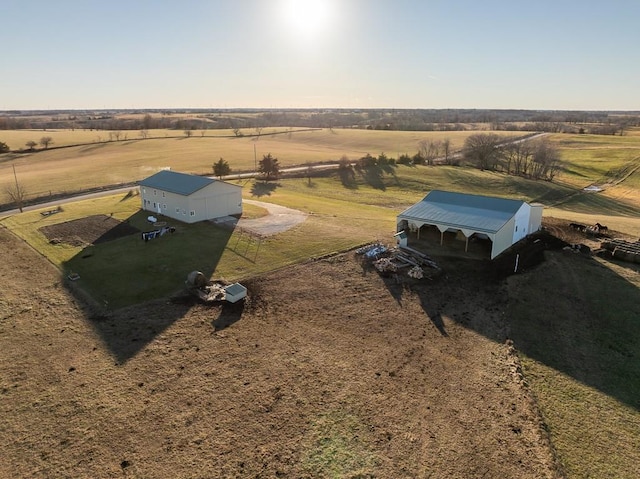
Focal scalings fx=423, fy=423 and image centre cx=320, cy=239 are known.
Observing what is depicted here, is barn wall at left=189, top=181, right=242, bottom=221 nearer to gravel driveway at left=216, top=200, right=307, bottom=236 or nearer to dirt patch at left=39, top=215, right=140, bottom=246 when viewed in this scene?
gravel driveway at left=216, top=200, right=307, bottom=236

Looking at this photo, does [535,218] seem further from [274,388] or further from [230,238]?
[274,388]

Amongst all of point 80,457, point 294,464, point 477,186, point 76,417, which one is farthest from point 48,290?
point 477,186

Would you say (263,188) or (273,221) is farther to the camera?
(263,188)

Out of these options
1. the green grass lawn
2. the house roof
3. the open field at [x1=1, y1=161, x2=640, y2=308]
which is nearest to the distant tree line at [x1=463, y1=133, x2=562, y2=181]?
the open field at [x1=1, y1=161, x2=640, y2=308]

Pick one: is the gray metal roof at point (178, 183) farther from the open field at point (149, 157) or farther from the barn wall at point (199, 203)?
the open field at point (149, 157)

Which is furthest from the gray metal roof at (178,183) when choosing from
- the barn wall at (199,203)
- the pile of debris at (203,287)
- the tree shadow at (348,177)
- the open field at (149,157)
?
the tree shadow at (348,177)

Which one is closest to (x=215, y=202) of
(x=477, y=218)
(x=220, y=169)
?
(x=220, y=169)
